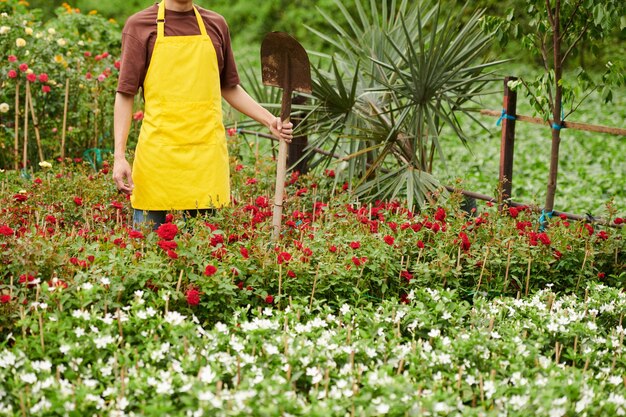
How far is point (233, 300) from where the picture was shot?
3.28m

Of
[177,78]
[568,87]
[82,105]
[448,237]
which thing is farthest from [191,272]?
[82,105]

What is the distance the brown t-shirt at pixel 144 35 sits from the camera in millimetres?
3734

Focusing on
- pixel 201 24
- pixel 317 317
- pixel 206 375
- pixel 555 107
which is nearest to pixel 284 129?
pixel 201 24

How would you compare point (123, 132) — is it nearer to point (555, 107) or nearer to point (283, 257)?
point (283, 257)

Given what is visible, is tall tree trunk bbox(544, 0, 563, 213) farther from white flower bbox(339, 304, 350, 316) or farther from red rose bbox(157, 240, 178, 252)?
red rose bbox(157, 240, 178, 252)

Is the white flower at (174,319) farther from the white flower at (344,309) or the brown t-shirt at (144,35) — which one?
the brown t-shirt at (144,35)

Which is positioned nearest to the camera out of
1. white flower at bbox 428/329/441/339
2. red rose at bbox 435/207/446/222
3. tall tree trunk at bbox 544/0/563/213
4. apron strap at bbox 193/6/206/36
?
white flower at bbox 428/329/441/339

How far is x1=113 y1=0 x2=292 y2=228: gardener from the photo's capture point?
3758 mm

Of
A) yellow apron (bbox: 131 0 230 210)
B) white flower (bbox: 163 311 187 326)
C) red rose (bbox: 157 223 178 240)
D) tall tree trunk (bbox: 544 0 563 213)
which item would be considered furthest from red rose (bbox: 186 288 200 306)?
tall tree trunk (bbox: 544 0 563 213)

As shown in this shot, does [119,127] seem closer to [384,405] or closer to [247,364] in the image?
[247,364]

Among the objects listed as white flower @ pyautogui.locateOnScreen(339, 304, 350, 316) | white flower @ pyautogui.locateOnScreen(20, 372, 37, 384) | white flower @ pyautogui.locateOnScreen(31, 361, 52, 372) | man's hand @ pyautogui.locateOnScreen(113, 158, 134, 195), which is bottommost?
white flower @ pyautogui.locateOnScreen(20, 372, 37, 384)

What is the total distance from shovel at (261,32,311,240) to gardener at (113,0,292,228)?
0.37 feet

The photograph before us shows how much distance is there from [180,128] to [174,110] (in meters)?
0.08

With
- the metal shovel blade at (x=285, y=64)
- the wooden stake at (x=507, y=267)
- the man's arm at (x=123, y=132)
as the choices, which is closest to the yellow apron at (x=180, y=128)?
the man's arm at (x=123, y=132)
